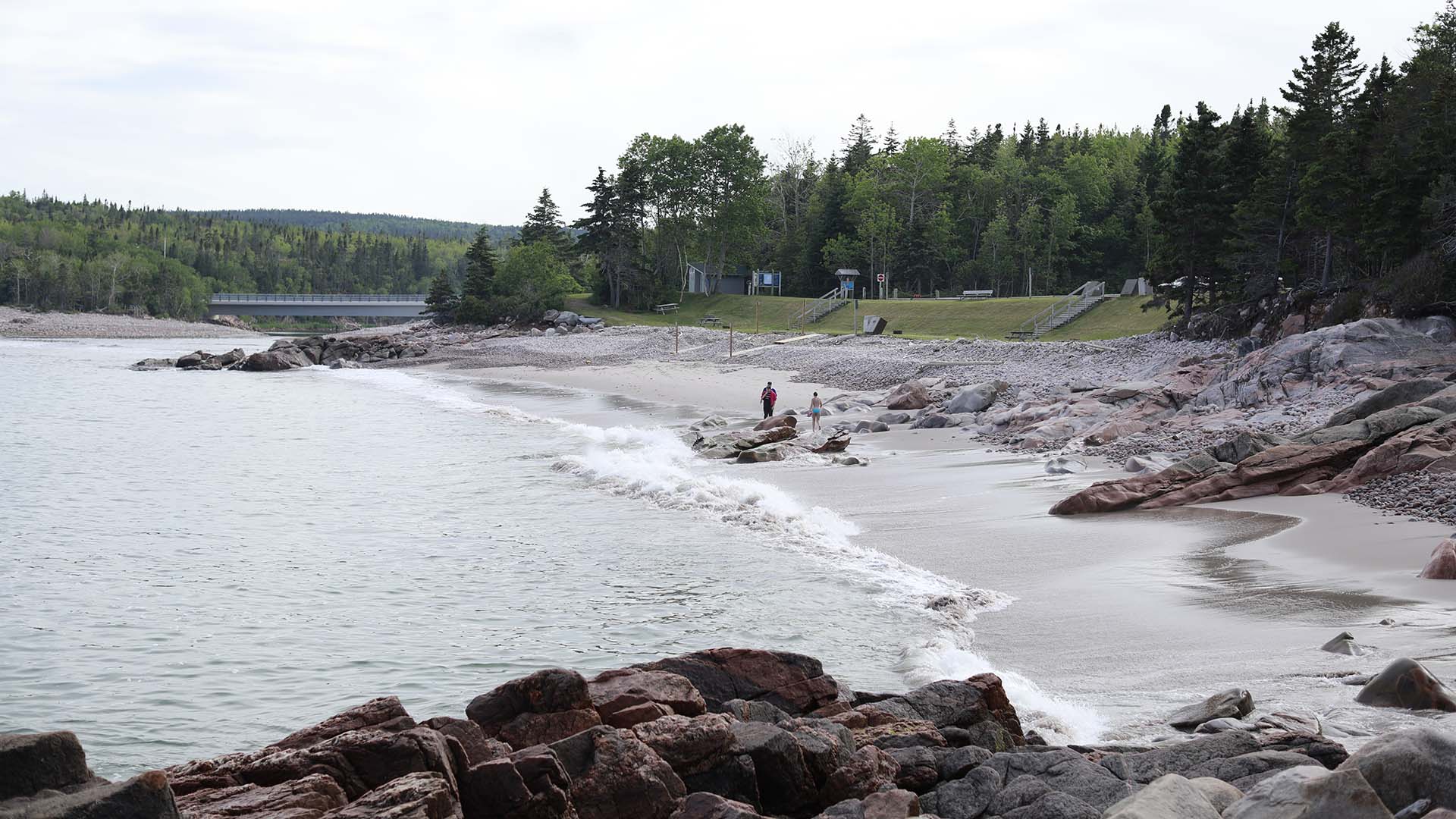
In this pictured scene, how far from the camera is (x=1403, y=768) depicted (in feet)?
19.6

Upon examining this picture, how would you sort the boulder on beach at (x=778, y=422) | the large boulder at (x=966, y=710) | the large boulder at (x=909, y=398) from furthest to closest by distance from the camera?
the large boulder at (x=909, y=398)
the boulder on beach at (x=778, y=422)
the large boulder at (x=966, y=710)

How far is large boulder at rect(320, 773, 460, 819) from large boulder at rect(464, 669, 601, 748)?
1.42 meters

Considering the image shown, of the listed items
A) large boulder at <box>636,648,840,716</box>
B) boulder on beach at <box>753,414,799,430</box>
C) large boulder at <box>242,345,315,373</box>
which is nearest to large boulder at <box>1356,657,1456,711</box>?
large boulder at <box>636,648,840,716</box>

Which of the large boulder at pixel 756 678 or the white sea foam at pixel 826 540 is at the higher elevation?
the large boulder at pixel 756 678

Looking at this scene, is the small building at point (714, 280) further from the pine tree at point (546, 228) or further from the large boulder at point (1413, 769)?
the large boulder at point (1413, 769)

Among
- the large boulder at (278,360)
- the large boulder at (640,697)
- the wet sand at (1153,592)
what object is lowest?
the large boulder at (278,360)

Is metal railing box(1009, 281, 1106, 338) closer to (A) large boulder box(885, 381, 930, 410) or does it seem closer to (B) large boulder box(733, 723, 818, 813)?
(A) large boulder box(885, 381, 930, 410)

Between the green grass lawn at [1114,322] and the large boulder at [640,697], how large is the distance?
45.0 metres

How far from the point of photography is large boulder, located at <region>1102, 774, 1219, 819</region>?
557 centimetres

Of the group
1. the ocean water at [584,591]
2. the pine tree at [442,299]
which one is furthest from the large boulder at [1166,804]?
Answer: the pine tree at [442,299]

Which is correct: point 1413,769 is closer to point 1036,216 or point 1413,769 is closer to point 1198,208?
point 1198,208

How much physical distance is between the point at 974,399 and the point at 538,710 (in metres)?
24.7

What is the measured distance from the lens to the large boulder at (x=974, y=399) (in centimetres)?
3044

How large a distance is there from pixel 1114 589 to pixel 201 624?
33.3ft
